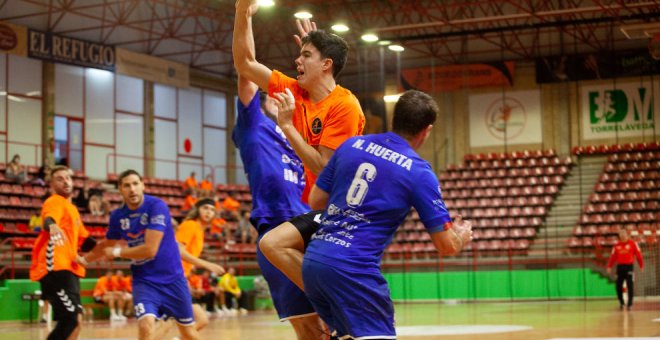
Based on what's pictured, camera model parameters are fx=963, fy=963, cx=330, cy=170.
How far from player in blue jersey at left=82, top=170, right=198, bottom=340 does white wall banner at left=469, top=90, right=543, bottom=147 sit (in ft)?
100

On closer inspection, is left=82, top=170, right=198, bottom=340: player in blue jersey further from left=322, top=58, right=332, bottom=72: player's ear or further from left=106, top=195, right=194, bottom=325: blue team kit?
left=322, top=58, right=332, bottom=72: player's ear

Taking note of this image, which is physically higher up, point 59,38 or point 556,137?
point 59,38

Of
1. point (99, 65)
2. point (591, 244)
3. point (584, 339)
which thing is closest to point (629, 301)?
point (591, 244)

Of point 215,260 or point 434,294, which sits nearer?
point 215,260

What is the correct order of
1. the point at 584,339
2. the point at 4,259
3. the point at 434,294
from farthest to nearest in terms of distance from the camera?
the point at 434,294
the point at 4,259
the point at 584,339

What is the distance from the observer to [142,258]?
28.6 feet

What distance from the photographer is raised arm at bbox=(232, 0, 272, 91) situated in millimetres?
6016

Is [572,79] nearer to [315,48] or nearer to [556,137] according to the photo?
[556,137]

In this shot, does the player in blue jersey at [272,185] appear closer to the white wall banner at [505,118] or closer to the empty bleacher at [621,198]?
the empty bleacher at [621,198]

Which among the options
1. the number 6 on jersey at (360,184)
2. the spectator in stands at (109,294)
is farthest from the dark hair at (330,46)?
the spectator in stands at (109,294)

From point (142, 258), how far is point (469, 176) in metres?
29.4

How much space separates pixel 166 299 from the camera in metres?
8.84

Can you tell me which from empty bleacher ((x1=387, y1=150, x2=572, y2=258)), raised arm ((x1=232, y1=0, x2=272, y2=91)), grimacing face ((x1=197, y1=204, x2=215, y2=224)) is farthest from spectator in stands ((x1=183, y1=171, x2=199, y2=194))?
raised arm ((x1=232, y1=0, x2=272, y2=91))

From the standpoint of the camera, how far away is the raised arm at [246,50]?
6.02 meters
